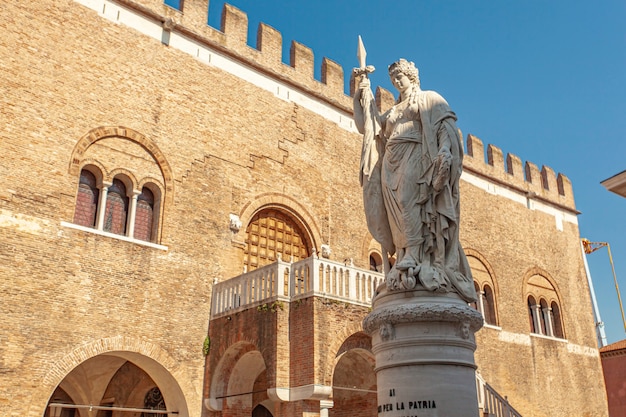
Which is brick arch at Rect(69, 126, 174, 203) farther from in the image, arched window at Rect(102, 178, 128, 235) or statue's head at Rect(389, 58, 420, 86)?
statue's head at Rect(389, 58, 420, 86)


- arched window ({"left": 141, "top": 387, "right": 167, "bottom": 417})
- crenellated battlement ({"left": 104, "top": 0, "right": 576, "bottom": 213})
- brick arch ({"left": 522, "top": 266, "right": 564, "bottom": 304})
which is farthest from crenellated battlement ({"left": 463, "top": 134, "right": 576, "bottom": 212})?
arched window ({"left": 141, "top": 387, "right": 167, "bottom": 417})

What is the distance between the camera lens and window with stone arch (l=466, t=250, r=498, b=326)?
63.9 feet

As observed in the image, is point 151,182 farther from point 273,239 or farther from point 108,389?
point 108,389

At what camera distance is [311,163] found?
1579 cm

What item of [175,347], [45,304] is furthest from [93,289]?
[175,347]

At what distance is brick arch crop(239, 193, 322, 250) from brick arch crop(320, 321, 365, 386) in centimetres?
392

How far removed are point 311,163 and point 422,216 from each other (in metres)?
10.6

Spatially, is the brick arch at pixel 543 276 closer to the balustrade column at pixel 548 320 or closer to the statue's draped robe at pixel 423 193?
the balustrade column at pixel 548 320

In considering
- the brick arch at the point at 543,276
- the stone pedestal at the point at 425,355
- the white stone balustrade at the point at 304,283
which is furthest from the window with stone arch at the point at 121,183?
the brick arch at the point at 543,276

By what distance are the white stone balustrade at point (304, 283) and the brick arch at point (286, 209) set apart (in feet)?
7.18

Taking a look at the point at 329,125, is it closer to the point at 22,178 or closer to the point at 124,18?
the point at 124,18

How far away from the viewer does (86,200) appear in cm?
1199

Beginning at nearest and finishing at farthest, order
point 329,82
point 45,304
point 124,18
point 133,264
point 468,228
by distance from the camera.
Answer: point 45,304
point 133,264
point 124,18
point 329,82
point 468,228

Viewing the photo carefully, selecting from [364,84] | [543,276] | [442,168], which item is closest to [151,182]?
[364,84]
